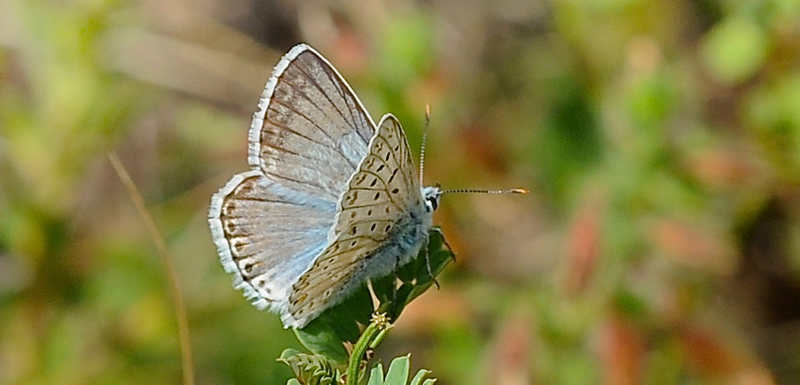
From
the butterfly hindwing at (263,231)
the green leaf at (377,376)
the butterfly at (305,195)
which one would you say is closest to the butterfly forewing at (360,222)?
the butterfly at (305,195)

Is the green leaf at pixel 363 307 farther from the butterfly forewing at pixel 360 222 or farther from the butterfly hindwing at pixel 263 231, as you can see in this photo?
the butterfly hindwing at pixel 263 231

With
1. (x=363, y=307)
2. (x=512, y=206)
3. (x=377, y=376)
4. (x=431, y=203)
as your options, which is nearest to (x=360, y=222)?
(x=363, y=307)

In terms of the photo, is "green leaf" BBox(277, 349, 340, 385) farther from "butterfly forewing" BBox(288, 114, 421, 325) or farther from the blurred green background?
the blurred green background

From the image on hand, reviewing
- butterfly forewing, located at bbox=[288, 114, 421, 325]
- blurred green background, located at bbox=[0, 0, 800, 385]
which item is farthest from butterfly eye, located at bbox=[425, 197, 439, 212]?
blurred green background, located at bbox=[0, 0, 800, 385]

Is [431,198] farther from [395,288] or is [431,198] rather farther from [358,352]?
[358,352]

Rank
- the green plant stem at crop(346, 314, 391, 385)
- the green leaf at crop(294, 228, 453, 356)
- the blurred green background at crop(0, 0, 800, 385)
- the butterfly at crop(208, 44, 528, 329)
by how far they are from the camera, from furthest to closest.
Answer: the blurred green background at crop(0, 0, 800, 385) < the butterfly at crop(208, 44, 528, 329) < the green leaf at crop(294, 228, 453, 356) < the green plant stem at crop(346, 314, 391, 385)

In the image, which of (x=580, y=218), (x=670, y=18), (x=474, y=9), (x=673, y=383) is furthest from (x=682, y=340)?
(x=474, y=9)

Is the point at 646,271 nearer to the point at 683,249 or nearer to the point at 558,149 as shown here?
the point at 683,249
